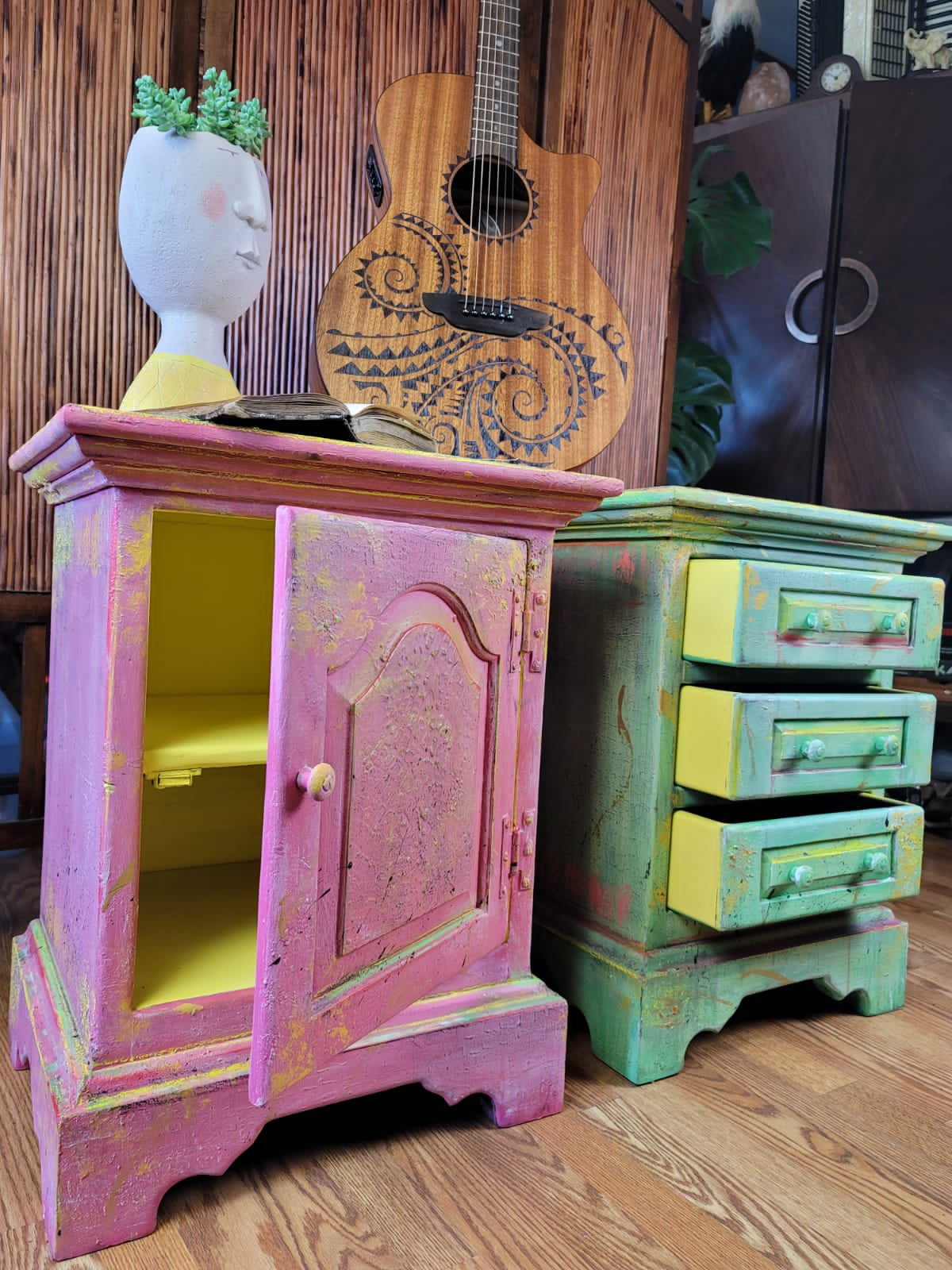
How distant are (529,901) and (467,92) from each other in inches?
45.5

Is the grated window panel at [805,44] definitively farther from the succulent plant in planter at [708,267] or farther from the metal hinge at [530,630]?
the metal hinge at [530,630]

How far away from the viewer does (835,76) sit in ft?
→ 7.66

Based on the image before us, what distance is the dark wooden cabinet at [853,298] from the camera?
223cm

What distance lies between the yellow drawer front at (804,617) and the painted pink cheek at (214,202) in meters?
0.65

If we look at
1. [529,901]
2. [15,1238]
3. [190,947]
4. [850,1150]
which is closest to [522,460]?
[529,901]

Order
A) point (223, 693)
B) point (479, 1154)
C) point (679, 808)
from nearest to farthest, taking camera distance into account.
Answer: point (479, 1154)
point (679, 808)
point (223, 693)

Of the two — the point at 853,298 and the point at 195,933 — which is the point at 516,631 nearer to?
the point at 195,933

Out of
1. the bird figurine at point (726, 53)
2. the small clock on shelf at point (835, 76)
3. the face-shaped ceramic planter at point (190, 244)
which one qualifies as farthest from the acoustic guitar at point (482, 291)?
the bird figurine at point (726, 53)

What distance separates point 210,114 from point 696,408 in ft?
5.83

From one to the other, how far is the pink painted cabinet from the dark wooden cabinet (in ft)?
5.41

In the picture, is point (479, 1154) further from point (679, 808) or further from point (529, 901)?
point (679, 808)

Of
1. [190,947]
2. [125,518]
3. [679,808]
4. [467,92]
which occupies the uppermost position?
[467,92]

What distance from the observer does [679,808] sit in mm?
1081

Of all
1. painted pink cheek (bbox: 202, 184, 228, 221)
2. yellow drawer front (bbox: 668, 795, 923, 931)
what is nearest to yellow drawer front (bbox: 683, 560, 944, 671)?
yellow drawer front (bbox: 668, 795, 923, 931)
